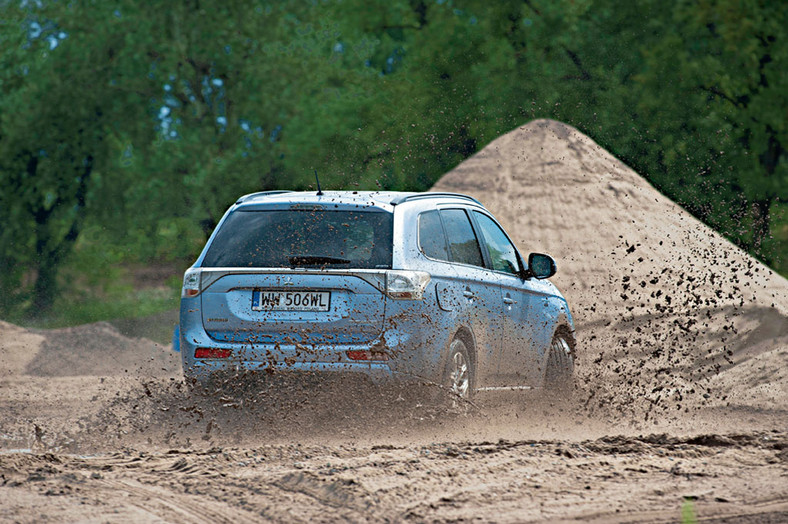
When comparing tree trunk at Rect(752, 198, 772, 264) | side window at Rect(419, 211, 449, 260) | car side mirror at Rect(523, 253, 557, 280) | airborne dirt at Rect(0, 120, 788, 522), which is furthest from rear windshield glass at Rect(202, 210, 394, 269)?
tree trunk at Rect(752, 198, 772, 264)

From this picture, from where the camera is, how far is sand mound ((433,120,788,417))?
38.2 ft

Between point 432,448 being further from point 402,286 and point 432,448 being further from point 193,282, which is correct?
point 193,282

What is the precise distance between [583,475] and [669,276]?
10.5 meters

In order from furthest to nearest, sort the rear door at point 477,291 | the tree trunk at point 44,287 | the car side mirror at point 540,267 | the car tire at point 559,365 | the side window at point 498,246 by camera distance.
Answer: the tree trunk at point 44,287 → the car tire at point 559,365 → the car side mirror at point 540,267 → the side window at point 498,246 → the rear door at point 477,291

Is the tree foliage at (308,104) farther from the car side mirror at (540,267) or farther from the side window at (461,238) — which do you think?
the side window at (461,238)

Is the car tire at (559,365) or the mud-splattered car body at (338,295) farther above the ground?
the mud-splattered car body at (338,295)

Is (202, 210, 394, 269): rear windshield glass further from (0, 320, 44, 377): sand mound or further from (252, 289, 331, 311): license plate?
(0, 320, 44, 377): sand mound

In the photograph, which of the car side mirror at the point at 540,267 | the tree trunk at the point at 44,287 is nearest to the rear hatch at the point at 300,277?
the car side mirror at the point at 540,267

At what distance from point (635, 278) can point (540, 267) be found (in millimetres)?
7523

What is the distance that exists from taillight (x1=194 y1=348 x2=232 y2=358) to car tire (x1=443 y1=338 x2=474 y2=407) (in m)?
1.52

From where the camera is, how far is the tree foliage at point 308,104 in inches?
1148

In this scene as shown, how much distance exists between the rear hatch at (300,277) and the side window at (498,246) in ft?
5.27

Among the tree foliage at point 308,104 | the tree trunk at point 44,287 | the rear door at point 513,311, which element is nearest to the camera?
the rear door at point 513,311

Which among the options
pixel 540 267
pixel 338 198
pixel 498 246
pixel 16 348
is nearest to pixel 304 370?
pixel 338 198
